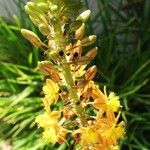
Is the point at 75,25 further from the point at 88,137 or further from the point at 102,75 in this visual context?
the point at 102,75

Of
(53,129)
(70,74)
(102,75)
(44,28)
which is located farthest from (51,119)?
(102,75)

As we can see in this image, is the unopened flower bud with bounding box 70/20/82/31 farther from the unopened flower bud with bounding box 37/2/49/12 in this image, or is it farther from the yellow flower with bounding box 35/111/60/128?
the yellow flower with bounding box 35/111/60/128

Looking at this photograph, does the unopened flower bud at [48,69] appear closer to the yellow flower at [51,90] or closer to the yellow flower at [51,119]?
the yellow flower at [51,90]

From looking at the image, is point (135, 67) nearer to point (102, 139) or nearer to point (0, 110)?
point (0, 110)

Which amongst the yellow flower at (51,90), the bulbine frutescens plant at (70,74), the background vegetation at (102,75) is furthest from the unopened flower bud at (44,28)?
the background vegetation at (102,75)

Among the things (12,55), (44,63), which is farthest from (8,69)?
(44,63)
